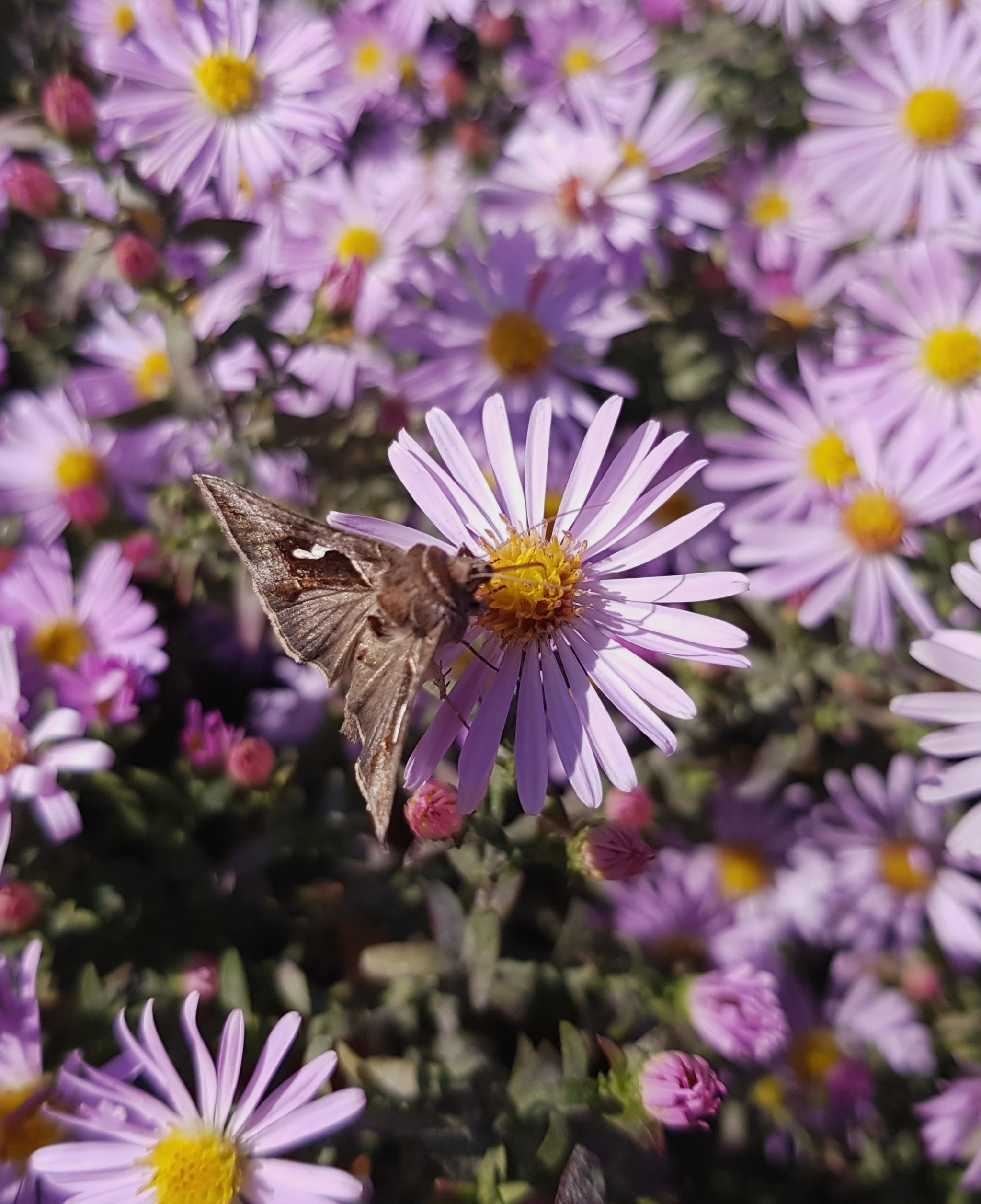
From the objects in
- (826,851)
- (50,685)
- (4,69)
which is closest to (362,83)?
(4,69)

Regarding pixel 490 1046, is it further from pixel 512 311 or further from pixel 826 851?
pixel 512 311

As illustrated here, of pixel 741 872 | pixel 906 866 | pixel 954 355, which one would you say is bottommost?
pixel 741 872

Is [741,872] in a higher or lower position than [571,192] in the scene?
lower

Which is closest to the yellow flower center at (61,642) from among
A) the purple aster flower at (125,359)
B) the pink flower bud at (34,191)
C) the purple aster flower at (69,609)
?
the purple aster flower at (69,609)

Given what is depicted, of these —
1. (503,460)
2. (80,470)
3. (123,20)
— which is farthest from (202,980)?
(123,20)

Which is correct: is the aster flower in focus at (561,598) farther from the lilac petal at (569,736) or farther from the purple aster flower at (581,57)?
the purple aster flower at (581,57)

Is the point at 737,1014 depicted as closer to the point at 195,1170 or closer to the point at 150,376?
the point at 195,1170

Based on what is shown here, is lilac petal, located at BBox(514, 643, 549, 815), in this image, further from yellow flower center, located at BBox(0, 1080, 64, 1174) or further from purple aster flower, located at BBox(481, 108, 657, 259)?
purple aster flower, located at BBox(481, 108, 657, 259)
